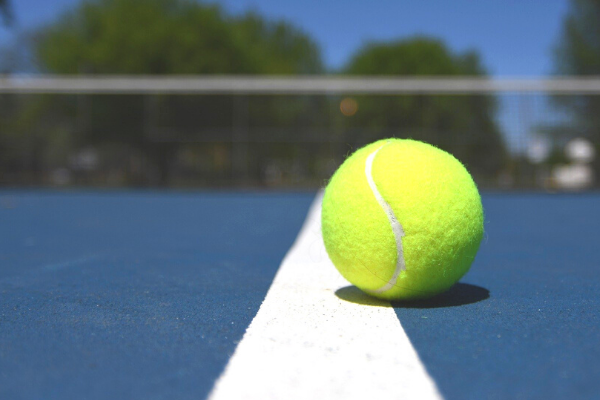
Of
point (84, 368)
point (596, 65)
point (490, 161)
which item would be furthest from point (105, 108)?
point (596, 65)

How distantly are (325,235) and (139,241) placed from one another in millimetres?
2994

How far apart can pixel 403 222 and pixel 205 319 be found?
0.91 m

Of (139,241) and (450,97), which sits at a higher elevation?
(450,97)

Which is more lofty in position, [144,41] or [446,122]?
[144,41]

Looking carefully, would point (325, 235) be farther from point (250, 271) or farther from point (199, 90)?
point (199, 90)

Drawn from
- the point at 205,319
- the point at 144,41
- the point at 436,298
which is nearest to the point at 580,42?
the point at 144,41

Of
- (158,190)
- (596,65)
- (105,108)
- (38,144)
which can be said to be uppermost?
(596,65)

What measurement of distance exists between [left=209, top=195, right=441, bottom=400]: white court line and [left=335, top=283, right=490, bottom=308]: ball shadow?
34 mm

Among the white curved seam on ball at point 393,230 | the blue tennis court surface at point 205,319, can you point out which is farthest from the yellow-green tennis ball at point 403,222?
the blue tennis court surface at point 205,319

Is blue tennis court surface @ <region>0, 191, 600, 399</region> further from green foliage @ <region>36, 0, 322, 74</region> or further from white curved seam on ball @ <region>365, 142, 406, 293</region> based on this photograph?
green foliage @ <region>36, 0, 322, 74</region>

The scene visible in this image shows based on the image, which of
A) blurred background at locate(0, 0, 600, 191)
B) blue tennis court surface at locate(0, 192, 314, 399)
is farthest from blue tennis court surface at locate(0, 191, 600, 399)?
blurred background at locate(0, 0, 600, 191)

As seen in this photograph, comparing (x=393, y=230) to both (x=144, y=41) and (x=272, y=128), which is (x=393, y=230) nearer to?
(x=272, y=128)

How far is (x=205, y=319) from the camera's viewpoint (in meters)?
2.26

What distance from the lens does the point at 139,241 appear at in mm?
5184
